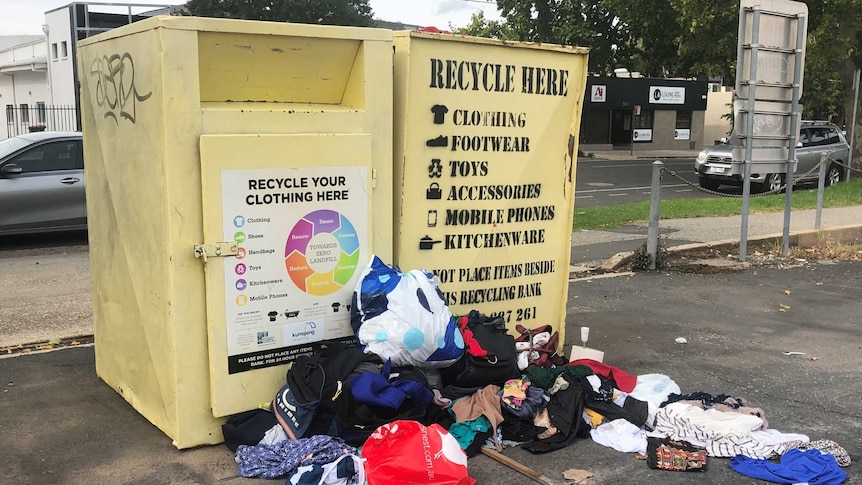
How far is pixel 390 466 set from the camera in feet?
11.1

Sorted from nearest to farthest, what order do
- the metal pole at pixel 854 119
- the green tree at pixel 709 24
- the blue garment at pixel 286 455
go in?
the blue garment at pixel 286 455, the metal pole at pixel 854 119, the green tree at pixel 709 24

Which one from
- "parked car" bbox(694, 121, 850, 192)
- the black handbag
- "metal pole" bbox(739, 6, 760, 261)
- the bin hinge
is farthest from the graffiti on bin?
"parked car" bbox(694, 121, 850, 192)

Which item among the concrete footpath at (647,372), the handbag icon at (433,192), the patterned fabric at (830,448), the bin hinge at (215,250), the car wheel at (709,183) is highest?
the handbag icon at (433,192)

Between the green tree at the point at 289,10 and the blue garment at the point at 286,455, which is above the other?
the green tree at the point at 289,10

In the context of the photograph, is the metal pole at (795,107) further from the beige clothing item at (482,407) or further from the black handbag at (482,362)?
the beige clothing item at (482,407)

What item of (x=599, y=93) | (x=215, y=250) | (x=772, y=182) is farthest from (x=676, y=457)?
(x=599, y=93)

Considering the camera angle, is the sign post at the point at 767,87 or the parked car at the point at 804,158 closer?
the sign post at the point at 767,87

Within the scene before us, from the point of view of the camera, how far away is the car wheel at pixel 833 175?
19.4 m

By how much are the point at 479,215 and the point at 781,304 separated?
4.00m

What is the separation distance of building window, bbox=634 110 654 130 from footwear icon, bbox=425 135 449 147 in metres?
33.4

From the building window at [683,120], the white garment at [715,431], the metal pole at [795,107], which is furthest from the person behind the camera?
the building window at [683,120]

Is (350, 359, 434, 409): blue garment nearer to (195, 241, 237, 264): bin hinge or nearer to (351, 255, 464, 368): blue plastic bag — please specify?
(351, 255, 464, 368): blue plastic bag

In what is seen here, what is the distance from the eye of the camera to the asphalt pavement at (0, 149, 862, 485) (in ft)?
12.1

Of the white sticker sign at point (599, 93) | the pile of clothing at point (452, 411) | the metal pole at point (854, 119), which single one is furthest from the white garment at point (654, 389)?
the white sticker sign at point (599, 93)
